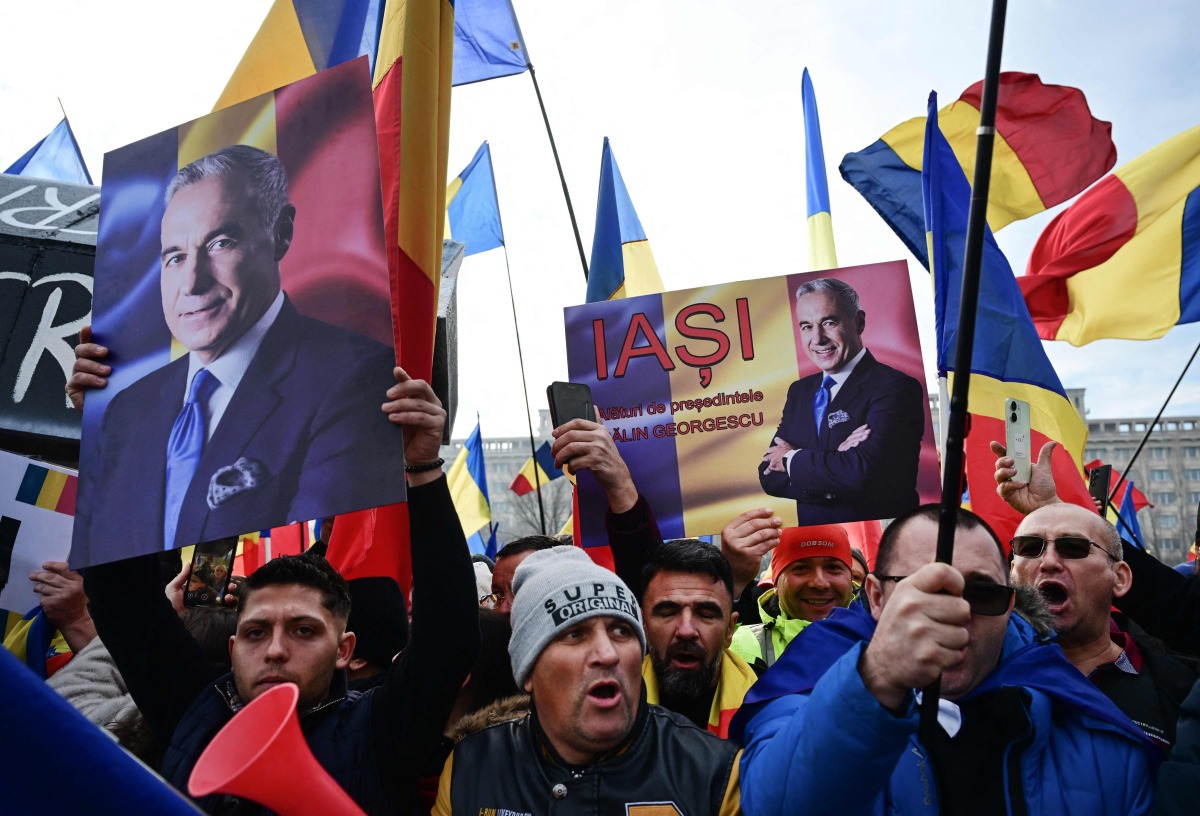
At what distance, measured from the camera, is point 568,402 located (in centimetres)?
338

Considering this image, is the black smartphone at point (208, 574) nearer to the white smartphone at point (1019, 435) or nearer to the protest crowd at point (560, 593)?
the protest crowd at point (560, 593)

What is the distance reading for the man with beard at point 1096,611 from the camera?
2701 mm

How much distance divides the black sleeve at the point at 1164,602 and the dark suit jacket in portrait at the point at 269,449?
2617 mm

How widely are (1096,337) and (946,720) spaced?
406cm

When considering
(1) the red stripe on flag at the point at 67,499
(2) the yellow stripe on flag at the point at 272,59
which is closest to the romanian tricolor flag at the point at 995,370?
(2) the yellow stripe on flag at the point at 272,59

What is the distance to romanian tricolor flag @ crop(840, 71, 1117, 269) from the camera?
5820 millimetres

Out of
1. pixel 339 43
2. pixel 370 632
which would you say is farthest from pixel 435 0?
pixel 370 632

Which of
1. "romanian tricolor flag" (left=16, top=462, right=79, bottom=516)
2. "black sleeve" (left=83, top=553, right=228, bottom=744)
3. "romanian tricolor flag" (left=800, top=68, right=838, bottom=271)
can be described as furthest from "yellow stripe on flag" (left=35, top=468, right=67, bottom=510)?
"romanian tricolor flag" (left=800, top=68, right=838, bottom=271)

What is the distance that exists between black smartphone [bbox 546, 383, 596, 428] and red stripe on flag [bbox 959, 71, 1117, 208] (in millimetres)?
3735

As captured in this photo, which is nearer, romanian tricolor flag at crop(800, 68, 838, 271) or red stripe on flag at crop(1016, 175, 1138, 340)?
red stripe on flag at crop(1016, 175, 1138, 340)

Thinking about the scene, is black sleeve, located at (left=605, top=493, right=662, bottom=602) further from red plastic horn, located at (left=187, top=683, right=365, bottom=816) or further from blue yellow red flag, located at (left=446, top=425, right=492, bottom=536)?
blue yellow red flag, located at (left=446, top=425, right=492, bottom=536)

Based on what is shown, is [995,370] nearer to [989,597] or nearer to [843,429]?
[843,429]

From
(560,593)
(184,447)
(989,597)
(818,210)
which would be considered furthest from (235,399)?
(818,210)

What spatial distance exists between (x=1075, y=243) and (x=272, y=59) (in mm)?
4538
